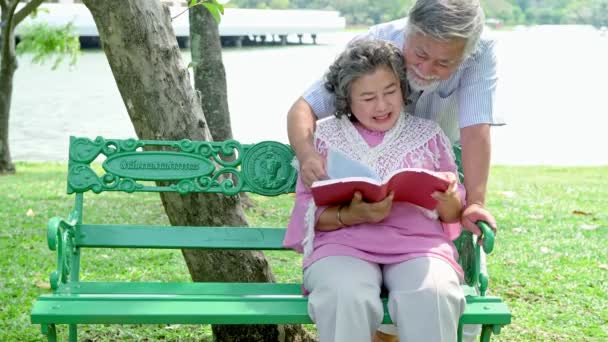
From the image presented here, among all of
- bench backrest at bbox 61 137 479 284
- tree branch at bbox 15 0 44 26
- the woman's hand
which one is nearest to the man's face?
the woman's hand

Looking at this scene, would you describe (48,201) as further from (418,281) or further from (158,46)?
(418,281)

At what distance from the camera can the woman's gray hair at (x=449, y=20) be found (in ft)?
9.29

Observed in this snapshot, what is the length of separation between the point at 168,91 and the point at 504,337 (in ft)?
5.92

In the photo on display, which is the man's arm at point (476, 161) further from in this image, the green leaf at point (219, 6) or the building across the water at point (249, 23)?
the building across the water at point (249, 23)

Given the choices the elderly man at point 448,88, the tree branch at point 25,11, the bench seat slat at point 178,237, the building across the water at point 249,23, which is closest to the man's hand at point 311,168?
the elderly man at point 448,88

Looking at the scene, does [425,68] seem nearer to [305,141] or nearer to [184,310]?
[305,141]

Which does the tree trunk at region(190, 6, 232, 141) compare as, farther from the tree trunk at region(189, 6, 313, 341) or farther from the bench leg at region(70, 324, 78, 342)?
the bench leg at region(70, 324, 78, 342)

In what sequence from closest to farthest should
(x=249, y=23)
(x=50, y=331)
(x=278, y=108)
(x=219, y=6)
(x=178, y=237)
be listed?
(x=50, y=331), (x=178, y=237), (x=219, y=6), (x=278, y=108), (x=249, y=23)

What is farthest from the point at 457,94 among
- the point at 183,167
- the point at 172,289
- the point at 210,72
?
the point at 210,72

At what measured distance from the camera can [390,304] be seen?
2807mm

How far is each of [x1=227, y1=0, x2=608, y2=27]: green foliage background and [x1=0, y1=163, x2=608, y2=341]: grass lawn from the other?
2437 cm

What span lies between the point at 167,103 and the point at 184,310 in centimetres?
103

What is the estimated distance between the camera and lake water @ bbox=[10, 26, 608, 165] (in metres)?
13.8

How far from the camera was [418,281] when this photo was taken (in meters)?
2.79
